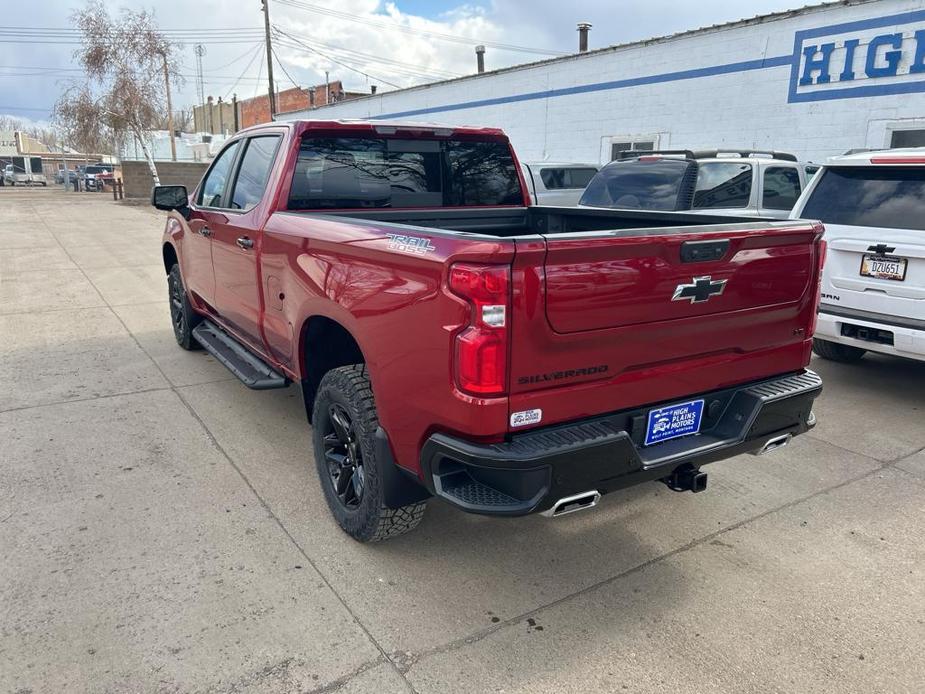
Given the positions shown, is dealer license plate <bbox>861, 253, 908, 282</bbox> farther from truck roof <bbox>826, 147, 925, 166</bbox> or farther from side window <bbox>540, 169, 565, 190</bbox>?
side window <bbox>540, 169, 565, 190</bbox>

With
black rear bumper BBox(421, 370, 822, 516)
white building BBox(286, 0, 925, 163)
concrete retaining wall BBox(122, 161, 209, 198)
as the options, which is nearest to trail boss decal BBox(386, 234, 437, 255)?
black rear bumper BBox(421, 370, 822, 516)

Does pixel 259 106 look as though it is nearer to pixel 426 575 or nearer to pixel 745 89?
pixel 745 89

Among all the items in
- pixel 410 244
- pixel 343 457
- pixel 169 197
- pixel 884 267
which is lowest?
pixel 343 457

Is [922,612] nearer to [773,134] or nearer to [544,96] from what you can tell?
[773,134]

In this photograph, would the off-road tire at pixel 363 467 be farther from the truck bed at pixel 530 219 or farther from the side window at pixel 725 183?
the side window at pixel 725 183

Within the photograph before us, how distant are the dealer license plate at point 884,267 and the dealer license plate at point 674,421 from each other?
3043 millimetres

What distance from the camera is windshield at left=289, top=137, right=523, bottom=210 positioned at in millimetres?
4047

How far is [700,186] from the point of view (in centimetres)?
841

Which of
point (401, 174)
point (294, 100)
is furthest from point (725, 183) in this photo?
point (294, 100)

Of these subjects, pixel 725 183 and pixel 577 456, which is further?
pixel 725 183

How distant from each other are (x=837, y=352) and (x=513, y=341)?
17.4 feet

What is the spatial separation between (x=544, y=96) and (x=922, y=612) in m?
17.0

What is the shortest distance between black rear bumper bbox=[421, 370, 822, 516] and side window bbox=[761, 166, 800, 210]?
654cm

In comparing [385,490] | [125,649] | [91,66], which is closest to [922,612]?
[385,490]
